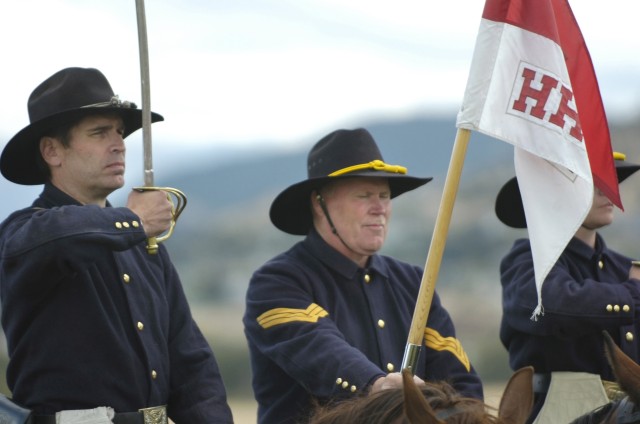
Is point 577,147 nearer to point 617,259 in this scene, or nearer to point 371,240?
point 371,240

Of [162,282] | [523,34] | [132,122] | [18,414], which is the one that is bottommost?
[18,414]

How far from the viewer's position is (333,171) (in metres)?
6.18

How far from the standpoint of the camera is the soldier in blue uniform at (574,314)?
6309 mm

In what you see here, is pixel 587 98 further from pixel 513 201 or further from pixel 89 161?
pixel 89 161

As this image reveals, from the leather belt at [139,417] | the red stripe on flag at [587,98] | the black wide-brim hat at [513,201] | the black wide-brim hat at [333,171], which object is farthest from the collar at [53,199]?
the black wide-brim hat at [513,201]

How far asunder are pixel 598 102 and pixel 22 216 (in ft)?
7.16

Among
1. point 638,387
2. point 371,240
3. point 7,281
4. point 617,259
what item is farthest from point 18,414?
point 617,259

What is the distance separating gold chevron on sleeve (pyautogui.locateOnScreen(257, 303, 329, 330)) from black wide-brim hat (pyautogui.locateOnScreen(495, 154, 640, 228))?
4.98 ft

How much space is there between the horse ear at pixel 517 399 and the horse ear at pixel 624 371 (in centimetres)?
81

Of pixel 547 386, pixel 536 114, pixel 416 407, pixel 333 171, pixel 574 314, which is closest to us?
pixel 416 407

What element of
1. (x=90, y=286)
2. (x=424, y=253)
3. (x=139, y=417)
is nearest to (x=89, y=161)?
(x=90, y=286)

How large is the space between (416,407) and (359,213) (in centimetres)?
299

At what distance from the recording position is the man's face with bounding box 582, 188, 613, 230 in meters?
6.59

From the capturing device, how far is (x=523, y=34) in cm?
513
